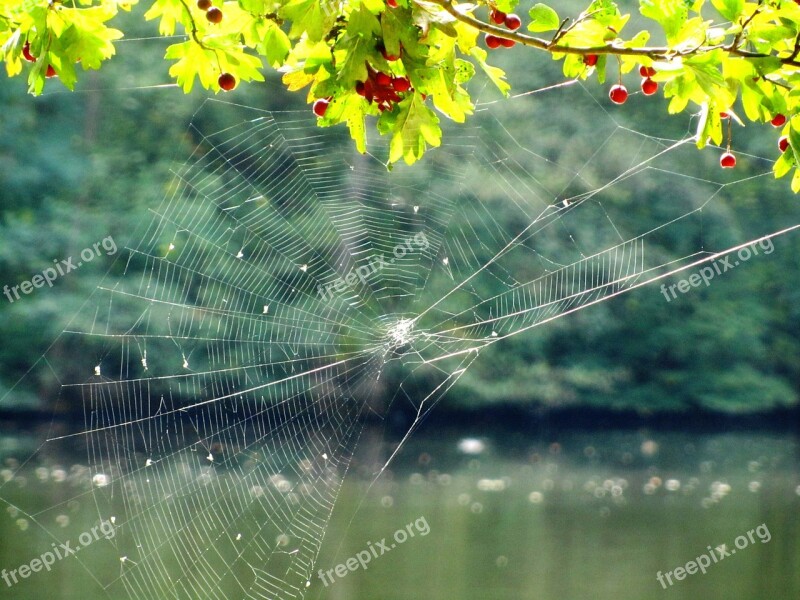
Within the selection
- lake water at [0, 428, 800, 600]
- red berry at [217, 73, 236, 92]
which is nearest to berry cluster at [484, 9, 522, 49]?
red berry at [217, 73, 236, 92]

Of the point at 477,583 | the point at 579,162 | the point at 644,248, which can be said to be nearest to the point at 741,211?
the point at 644,248

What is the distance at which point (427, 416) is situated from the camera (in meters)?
17.8

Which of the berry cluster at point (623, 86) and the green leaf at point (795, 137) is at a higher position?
the berry cluster at point (623, 86)

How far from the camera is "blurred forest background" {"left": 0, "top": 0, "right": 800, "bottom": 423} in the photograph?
14.2 meters

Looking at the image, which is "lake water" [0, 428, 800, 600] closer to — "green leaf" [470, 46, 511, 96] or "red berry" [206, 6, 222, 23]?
"green leaf" [470, 46, 511, 96]

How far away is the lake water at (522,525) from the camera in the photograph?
24.3 ft

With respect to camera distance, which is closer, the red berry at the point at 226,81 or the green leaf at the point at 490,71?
the red berry at the point at 226,81

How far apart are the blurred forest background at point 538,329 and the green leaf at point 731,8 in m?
10.7

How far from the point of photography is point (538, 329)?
17.3 m

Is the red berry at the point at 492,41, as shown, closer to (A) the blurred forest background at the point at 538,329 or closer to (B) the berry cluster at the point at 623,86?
(B) the berry cluster at the point at 623,86

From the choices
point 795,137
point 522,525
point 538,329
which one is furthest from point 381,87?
point 538,329

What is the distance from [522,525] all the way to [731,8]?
7.72 m

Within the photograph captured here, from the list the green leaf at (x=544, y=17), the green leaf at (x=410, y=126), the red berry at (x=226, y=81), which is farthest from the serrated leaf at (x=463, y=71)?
the red berry at (x=226, y=81)

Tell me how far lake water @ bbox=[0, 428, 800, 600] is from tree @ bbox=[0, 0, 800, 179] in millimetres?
5168
